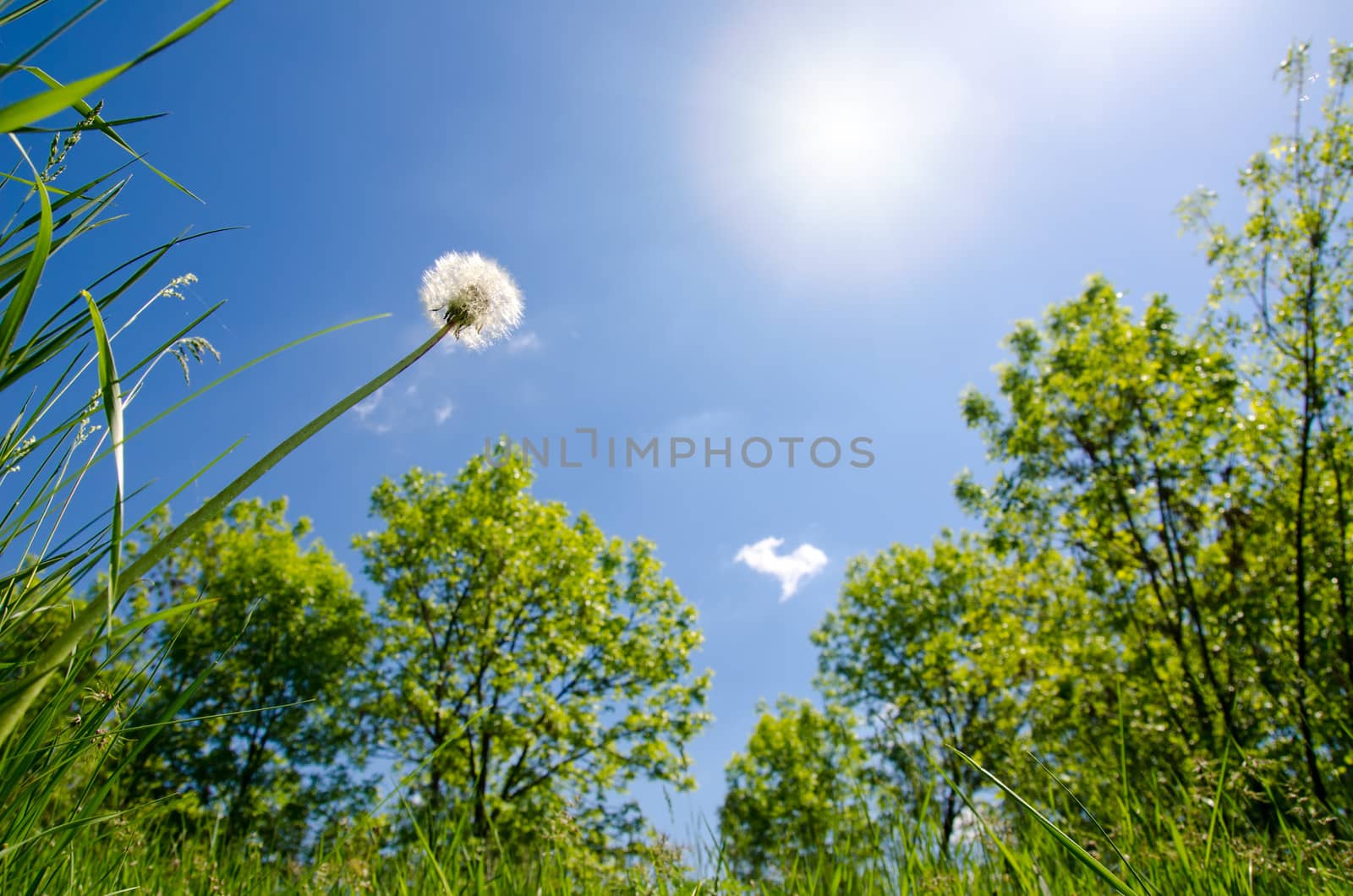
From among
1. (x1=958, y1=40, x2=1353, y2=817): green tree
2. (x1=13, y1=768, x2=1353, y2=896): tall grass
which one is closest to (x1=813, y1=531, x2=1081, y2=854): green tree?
(x1=958, y1=40, x2=1353, y2=817): green tree

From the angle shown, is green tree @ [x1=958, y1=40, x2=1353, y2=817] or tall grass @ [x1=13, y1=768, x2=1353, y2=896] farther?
green tree @ [x1=958, y1=40, x2=1353, y2=817]

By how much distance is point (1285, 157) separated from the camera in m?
8.91

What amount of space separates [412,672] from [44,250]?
19959 mm

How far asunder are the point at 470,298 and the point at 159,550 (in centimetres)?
112

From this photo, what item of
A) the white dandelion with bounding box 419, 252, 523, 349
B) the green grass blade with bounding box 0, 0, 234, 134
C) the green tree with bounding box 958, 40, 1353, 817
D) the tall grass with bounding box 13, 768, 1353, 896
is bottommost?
the tall grass with bounding box 13, 768, 1353, 896

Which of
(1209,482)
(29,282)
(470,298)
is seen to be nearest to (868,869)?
(470,298)

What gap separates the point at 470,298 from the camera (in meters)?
1.82

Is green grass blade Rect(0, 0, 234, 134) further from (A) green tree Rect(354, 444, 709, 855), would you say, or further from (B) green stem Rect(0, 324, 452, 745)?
(A) green tree Rect(354, 444, 709, 855)

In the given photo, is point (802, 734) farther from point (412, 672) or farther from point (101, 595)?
point (101, 595)

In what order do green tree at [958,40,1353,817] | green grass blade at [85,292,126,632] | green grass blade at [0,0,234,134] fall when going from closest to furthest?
green grass blade at [0,0,234,134], green grass blade at [85,292,126,632], green tree at [958,40,1353,817]

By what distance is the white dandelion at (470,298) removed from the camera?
1.79 m

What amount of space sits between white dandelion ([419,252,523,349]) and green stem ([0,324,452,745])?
1.29ft

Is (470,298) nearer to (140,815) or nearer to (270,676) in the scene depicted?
(140,815)

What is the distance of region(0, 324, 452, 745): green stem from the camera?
61cm
